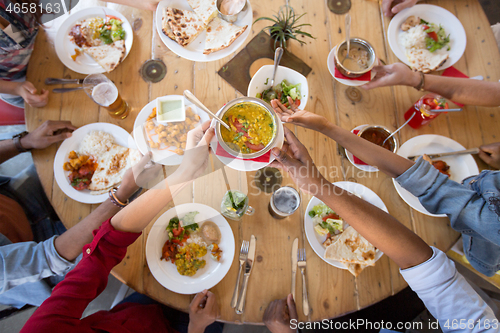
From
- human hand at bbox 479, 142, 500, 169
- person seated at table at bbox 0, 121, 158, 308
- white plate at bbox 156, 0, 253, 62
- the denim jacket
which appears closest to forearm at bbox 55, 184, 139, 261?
person seated at table at bbox 0, 121, 158, 308

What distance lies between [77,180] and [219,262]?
1197 mm

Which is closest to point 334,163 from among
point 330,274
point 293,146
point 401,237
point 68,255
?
point 293,146

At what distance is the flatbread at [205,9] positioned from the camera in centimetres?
207

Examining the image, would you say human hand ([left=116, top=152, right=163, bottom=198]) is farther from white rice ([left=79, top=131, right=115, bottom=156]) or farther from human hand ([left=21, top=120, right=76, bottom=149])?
human hand ([left=21, top=120, right=76, bottom=149])

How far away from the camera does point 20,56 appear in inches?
86.0

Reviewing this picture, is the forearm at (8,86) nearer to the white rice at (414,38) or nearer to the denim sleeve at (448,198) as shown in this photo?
the denim sleeve at (448,198)

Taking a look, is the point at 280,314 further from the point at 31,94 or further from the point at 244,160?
the point at 31,94

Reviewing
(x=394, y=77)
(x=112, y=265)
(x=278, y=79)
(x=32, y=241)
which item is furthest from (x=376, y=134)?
(x=32, y=241)

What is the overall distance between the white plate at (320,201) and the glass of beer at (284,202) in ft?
0.35

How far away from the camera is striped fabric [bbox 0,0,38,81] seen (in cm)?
204

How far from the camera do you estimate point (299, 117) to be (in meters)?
1.74

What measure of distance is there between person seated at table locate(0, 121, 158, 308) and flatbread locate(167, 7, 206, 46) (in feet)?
3.38

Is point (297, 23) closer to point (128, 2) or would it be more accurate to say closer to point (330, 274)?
point (128, 2)

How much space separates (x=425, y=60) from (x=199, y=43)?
184 centimetres
